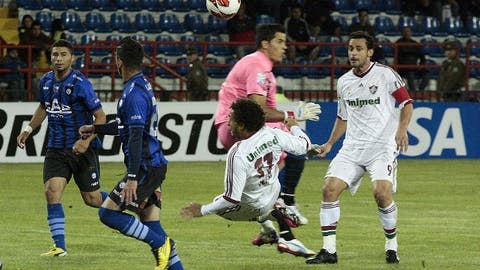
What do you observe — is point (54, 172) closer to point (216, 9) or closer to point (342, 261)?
point (342, 261)

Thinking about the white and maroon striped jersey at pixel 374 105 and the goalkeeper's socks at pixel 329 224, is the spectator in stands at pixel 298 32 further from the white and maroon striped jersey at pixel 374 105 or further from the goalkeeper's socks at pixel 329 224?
the goalkeeper's socks at pixel 329 224

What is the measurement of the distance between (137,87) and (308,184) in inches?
440

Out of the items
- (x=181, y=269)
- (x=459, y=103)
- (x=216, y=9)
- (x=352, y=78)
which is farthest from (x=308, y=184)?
(x=181, y=269)

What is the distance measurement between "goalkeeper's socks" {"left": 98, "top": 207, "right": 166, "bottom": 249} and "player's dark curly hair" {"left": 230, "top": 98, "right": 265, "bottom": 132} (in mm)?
1123

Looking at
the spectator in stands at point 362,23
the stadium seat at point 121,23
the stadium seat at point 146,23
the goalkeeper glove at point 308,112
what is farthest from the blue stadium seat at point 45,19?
the goalkeeper glove at point 308,112

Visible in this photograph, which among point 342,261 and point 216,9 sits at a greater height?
point 216,9

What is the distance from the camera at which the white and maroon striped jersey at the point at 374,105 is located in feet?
37.7

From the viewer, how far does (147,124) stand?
975 cm

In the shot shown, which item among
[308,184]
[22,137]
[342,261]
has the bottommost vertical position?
[308,184]

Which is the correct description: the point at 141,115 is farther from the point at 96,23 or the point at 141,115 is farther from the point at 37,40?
the point at 96,23

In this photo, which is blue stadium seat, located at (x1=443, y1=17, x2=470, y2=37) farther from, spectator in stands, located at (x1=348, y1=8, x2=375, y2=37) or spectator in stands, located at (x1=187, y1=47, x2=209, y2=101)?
spectator in stands, located at (x1=187, y1=47, x2=209, y2=101)

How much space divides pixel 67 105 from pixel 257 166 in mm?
2660

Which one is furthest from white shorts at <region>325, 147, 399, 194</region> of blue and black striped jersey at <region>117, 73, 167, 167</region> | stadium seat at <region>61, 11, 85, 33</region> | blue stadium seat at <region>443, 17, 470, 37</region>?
blue stadium seat at <region>443, 17, 470, 37</region>

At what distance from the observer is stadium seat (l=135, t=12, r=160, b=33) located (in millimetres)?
30219
